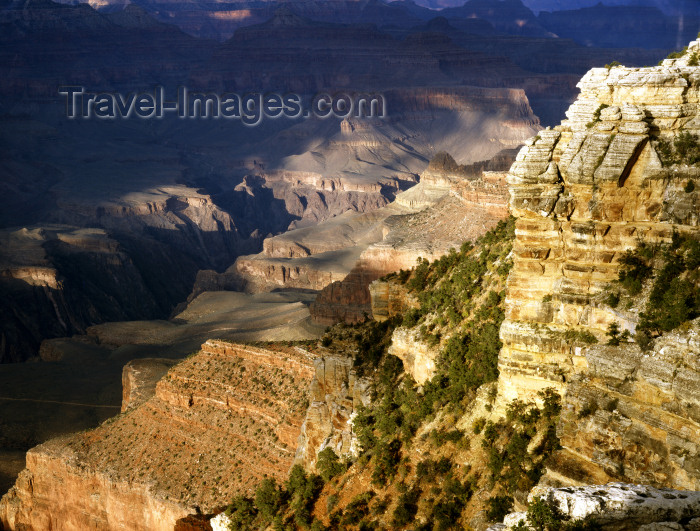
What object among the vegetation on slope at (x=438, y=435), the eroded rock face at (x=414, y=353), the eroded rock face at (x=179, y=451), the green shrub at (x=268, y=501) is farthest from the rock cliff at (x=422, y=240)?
A: the eroded rock face at (x=414, y=353)

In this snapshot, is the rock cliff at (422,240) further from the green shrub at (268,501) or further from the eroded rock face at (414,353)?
the eroded rock face at (414,353)

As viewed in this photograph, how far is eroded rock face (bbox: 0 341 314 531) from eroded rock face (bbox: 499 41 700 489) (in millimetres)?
20240

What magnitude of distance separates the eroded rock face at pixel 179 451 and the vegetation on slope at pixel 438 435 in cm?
904

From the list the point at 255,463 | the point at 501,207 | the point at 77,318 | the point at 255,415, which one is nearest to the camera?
the point at 255,463

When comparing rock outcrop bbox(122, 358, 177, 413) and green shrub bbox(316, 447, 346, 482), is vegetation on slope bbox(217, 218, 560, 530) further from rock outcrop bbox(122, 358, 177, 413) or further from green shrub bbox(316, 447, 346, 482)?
rock outcrop bbox(122, 358, 177, 413)

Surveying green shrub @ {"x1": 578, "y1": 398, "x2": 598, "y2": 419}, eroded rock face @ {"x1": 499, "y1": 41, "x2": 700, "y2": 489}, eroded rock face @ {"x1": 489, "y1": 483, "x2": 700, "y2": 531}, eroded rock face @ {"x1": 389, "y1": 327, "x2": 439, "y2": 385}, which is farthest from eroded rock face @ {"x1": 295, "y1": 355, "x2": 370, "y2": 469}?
eroded rock face @ {"x1": 489, "y1": 483, "x2": 700, "y2": 531}

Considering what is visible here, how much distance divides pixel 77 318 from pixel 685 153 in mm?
133782

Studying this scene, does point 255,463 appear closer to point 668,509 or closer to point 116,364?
point 668,509

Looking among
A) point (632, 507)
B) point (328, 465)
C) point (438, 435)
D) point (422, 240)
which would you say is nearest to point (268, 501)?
point (328, 465)

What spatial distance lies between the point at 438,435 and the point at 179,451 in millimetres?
23463

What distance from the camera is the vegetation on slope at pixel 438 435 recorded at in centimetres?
2030

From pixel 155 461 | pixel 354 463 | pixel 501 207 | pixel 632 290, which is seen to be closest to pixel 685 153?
pixel 632 290

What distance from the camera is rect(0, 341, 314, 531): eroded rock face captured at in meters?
40.6

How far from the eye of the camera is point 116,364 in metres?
85.0
